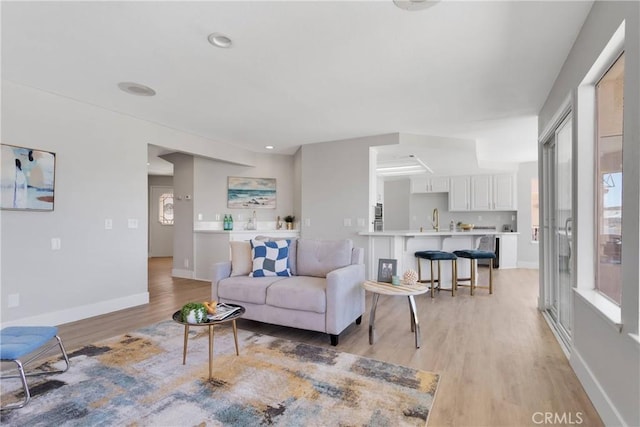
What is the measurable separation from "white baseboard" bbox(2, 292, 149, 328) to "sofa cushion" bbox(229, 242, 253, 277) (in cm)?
161

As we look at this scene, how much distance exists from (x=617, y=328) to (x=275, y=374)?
197 centimetres

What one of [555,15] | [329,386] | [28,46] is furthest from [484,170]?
[28,46]

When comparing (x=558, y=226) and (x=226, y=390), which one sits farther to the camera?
(x=558, y=226)

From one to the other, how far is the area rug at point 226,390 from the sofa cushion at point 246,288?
46 cm

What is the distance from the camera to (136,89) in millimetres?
3209

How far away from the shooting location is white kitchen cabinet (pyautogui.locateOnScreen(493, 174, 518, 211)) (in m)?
7.42

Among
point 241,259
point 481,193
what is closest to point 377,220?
point 241,259

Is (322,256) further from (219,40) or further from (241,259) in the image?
(219,40)

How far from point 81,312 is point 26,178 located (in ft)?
4.96

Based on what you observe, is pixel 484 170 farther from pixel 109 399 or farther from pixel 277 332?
pixel 109 399

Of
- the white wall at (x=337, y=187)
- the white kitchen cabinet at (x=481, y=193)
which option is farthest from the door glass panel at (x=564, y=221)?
the white kitchen cabinet at (x=481, y=193)

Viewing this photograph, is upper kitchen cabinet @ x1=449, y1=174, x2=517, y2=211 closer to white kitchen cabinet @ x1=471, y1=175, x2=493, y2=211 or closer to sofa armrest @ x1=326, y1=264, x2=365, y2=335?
white kitchen cabinet @ x1=471, y1=175, x2=493, y2=211

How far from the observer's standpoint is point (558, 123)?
2945 millimetres

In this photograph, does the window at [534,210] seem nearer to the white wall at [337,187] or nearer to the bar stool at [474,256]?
the bar stool at [474,256]
